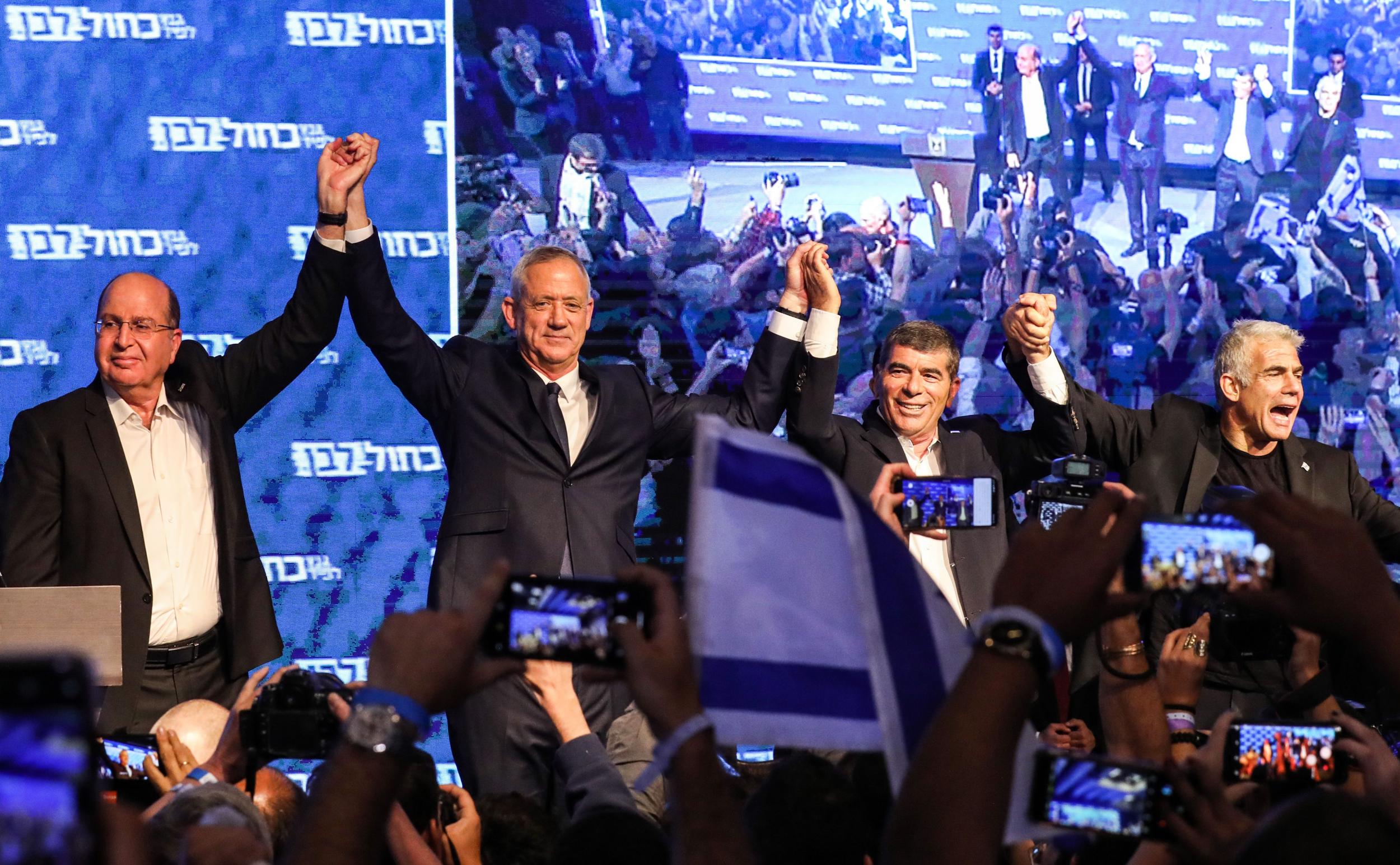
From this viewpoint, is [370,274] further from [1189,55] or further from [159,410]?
[1189,55]

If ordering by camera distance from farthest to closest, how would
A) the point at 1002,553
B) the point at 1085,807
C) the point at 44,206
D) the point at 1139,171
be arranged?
the point at 1139,171, the point at 44,206, the point at 1002,553, the point at 1085,807

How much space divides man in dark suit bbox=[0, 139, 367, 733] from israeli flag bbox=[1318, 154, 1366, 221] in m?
3.77

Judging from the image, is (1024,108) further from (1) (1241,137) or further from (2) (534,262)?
(2) (534,262)

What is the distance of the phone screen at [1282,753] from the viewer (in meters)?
2.13

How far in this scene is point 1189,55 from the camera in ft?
18.6

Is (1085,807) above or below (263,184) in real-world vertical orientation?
below

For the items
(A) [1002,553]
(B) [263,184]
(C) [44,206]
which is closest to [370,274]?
(B) [263,184]

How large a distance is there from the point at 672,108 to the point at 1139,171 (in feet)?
6.07

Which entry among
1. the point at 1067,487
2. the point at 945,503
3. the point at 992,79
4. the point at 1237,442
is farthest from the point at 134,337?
the point at 1237,442

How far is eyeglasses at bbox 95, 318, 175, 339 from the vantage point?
4.11m

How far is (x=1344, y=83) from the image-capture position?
576cm

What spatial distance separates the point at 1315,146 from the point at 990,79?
136 cm

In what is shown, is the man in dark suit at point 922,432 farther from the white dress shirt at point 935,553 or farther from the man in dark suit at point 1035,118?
the man in dark suit at point 1035,118

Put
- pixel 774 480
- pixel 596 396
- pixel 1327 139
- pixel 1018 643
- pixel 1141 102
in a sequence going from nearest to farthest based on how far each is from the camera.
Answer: pixel 1018 643 → pixel 774 480 → pixel 596 396 → pixel 1141 102 → pixel 1327 139
